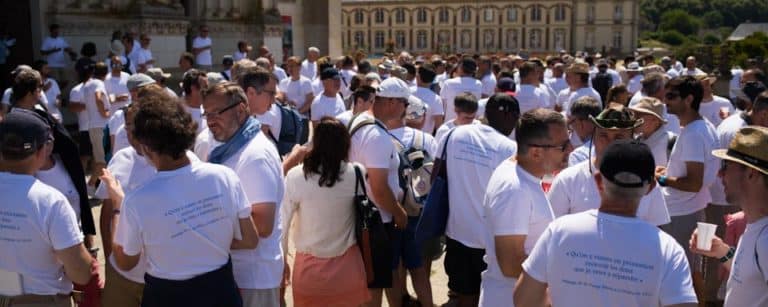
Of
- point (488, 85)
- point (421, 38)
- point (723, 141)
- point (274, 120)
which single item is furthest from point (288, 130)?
point (421, 38)

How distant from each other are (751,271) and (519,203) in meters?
1.13

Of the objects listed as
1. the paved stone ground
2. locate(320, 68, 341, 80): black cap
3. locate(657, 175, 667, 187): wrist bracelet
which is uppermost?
locate(320, 68, 341, 80): black cap

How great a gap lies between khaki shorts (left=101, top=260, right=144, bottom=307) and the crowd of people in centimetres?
1

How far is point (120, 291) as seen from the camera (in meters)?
4.43

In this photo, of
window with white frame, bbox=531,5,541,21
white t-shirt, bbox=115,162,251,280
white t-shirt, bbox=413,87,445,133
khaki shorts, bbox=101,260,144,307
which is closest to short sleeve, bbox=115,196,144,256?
white t-shirt, bbox=115,162,251,280

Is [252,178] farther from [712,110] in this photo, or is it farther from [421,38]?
[421,38]

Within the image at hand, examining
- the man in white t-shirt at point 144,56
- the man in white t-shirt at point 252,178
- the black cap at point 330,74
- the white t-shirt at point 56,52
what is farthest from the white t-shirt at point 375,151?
the white t-shirt at point 56,52

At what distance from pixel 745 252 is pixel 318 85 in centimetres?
1049

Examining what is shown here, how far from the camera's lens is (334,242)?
4.91m

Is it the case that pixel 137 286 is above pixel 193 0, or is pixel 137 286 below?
below

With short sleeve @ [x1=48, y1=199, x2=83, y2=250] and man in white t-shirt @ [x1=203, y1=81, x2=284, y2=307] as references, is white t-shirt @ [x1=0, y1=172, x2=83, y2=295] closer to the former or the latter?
short sleeve @ [x1=48, y1=199, x2=83, y2=250]

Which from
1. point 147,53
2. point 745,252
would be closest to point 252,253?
point 745,252

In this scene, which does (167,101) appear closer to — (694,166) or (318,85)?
(694,166)

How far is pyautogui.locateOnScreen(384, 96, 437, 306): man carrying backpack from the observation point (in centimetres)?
605
